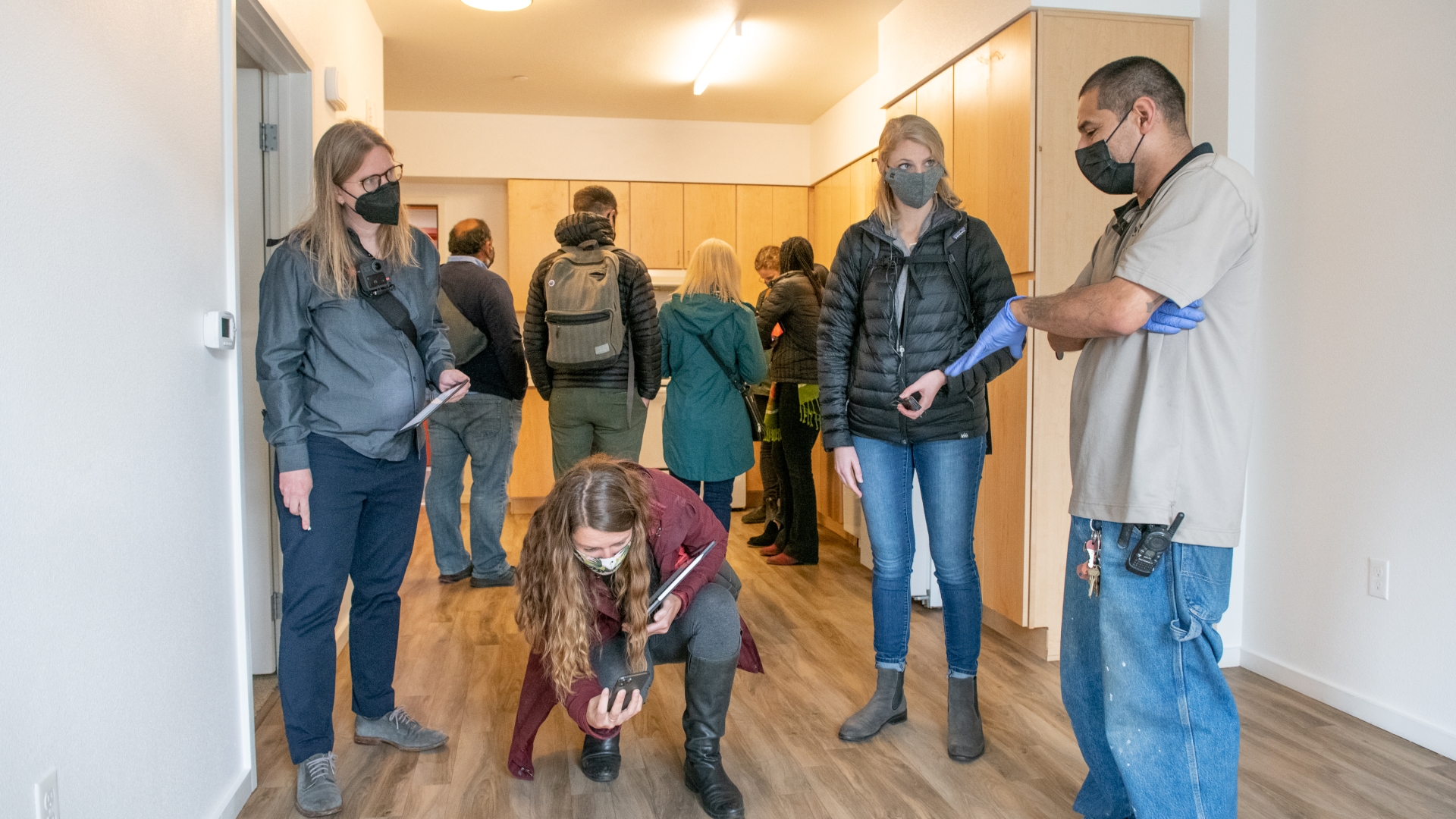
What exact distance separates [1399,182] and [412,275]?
2.48 metres

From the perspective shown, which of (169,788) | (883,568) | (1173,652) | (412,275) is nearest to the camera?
(1173,652)

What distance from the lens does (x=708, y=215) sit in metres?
6.45

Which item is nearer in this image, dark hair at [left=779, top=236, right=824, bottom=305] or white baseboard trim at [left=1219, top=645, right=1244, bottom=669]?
white baseboard trim at [left=1219, top=645, right=1244, bottom=669]

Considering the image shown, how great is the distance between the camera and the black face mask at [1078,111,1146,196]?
5.54 feet

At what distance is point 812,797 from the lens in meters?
2.12

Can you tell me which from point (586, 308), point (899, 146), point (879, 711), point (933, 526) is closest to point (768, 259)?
point (586, 308)


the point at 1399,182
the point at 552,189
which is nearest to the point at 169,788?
the point at 1399,182

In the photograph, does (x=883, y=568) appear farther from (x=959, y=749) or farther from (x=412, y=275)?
(x=412, y=275)

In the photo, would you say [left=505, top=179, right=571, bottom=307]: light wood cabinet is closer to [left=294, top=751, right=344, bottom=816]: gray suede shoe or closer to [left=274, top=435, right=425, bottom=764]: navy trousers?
[left=274, top=435, right=425, bottom=764]: navy trousers

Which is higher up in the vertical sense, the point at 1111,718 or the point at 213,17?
the point at 213,17

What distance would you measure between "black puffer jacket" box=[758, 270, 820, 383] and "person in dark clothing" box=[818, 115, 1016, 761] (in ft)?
5.52

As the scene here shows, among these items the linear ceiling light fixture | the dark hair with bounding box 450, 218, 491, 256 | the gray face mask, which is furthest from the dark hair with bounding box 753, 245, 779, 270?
the gray face mask

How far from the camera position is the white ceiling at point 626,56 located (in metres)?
4.35

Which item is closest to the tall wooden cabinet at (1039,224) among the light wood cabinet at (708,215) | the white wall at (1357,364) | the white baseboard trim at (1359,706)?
the white wall at (1357,364)
